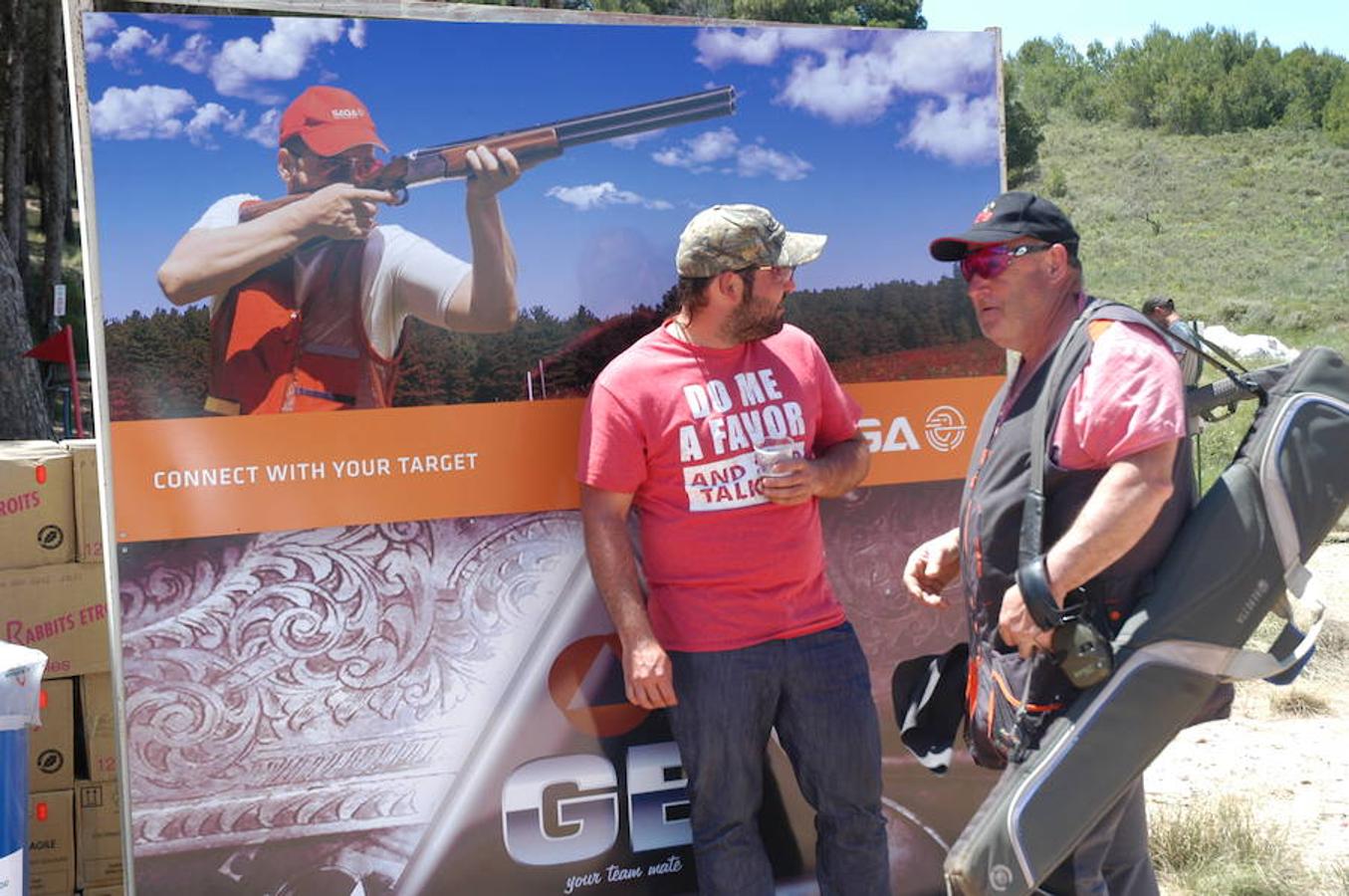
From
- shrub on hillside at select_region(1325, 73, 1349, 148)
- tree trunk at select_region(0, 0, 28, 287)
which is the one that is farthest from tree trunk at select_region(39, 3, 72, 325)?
shrub on hillside at select_region(1325, 73, 1349, 148)

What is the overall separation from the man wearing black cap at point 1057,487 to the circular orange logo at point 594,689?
1.01 m

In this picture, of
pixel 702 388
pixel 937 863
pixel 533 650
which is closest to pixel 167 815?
pixel 533 650

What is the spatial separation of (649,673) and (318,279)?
50.4 inches

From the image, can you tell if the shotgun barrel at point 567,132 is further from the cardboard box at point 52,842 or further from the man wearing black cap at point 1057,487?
the cardboard box at point 52,842

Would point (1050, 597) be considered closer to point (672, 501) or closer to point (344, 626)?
point (672, 501)

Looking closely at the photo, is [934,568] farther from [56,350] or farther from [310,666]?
[56,350]

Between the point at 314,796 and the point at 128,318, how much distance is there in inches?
50.6

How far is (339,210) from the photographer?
10.9 feet

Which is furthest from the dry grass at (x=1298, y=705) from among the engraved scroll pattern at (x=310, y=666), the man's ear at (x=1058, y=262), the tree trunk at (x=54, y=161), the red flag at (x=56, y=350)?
the tree trunk at (x=54, y=161)

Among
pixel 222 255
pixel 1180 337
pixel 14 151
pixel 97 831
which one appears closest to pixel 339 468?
pixel 222 255

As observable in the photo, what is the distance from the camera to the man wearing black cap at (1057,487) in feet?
8.83

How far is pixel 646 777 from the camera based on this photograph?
12.3 ft

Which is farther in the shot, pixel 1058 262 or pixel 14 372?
pixel 14 372

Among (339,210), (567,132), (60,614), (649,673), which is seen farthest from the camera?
(60,614)
